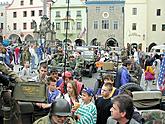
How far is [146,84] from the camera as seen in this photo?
1867cm

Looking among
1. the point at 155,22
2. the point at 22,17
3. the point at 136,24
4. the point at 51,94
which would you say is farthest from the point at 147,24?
the point at 51,94

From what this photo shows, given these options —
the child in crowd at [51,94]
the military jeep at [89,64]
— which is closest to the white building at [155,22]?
the military jeep at [89,64]

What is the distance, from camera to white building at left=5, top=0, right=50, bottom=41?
3447 inches

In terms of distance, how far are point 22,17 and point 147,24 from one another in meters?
28.6

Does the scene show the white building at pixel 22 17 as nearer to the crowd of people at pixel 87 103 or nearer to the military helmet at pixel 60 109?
the crowd of people at pixel 87 103

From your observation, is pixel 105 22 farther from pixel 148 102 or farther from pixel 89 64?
pixel 148 102

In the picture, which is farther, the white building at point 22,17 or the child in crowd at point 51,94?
the white building at point 22,17

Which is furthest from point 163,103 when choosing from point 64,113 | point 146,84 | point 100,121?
point 146,84

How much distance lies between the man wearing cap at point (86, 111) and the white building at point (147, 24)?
219 ft

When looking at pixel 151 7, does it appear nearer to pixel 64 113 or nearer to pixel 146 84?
pixel 146 84

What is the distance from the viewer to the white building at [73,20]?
79.9 m

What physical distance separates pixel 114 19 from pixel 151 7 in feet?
25.3

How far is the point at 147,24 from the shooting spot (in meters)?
73.3

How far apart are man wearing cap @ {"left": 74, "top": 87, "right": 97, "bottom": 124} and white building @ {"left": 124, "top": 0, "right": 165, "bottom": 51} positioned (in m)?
66.9
